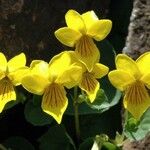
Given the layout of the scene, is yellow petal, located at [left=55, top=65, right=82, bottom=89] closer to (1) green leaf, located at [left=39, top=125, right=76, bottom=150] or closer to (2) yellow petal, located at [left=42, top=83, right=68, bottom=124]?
(2) yellow petal, located at [left=42, top=83, right=68, bottom=124]

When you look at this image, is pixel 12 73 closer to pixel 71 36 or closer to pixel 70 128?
pixel 71 36

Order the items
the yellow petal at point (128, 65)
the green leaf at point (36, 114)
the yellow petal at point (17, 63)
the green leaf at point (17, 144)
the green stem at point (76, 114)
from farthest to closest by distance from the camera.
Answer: the green leaf at point (17, 144)
the green leaf at point (36, 114)
the green stem at point (76, 114)
the yellow petal at point (17, 63)
the yellow petal at point (128, 65)

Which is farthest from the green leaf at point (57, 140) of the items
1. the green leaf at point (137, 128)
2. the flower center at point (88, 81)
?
the flower center at point (88, 81)

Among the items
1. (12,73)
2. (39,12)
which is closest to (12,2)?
(39,12)

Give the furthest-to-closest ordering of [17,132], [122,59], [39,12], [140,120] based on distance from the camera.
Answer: [17,132] < [39,12] < [140,120] < [122,59]

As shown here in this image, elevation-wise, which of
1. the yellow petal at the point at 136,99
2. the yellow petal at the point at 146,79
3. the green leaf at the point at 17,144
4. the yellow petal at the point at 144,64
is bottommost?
the green leaf at the point at 17,144

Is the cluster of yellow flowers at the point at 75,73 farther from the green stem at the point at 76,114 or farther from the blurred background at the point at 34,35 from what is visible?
the blurred background at the point at 34,35
